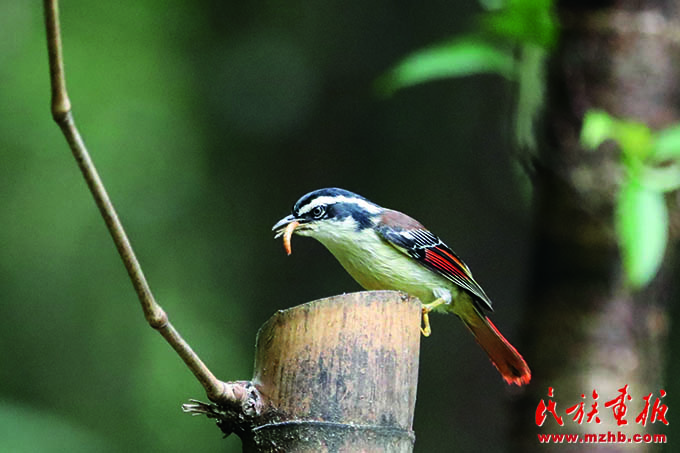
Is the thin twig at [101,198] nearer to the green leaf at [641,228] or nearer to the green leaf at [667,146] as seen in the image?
the green leaf at [641,228]

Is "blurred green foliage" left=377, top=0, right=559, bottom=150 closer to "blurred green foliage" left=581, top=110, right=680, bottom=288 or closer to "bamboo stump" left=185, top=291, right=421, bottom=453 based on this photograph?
"blurred green foliage" left=581, top=110, right=680, bottom=288

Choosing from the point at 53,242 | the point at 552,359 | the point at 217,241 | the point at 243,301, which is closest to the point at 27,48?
the point at 53,242

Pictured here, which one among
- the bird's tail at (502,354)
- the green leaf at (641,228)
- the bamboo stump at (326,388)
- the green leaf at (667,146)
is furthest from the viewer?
the bird's tail at (502,354)

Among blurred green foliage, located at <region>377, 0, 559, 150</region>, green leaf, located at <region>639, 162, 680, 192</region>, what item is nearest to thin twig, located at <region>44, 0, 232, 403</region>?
green leaf, located at <region>639, 162, 680, 192</region>

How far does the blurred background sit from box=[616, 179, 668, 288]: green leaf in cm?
346

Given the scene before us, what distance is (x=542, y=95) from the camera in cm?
401

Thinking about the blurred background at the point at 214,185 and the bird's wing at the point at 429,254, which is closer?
the bird's wing at the point at 429,254

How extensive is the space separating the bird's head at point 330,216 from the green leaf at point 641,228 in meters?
1.16

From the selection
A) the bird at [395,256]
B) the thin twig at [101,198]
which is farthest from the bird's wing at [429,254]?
the thin twig at [101,198]

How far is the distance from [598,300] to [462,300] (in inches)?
23.5

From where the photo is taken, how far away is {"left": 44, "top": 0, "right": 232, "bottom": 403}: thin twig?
125 cm

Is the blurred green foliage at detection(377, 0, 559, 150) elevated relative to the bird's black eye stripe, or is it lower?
elevated

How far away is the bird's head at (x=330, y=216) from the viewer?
3.59 metres

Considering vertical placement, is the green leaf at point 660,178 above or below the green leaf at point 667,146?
below
